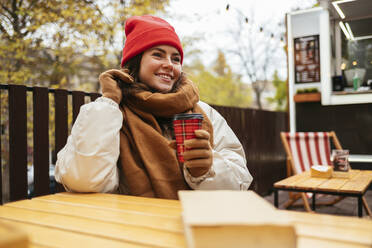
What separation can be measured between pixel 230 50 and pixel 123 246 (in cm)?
1553

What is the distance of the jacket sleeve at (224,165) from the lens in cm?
159

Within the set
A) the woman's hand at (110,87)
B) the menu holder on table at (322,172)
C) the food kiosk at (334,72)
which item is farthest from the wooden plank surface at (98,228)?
the food kiosk at (334,72)

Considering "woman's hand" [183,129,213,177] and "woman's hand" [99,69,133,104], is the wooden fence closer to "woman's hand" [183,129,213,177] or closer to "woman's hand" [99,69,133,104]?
"woman's hand" [99,69,133,104]

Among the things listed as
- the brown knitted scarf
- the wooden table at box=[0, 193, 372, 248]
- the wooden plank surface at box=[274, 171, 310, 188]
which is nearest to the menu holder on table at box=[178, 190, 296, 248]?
the wooden table at box=[0, 193, 372, 248]

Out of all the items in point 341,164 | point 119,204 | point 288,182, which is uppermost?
point 119,204

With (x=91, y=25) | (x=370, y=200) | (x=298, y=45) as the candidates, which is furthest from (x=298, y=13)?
(x=91, y=25)

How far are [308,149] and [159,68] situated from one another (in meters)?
3.55

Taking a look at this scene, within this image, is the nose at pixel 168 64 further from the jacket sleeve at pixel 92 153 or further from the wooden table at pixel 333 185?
the wooden table at pixel 333 185

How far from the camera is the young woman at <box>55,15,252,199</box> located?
55.8 inches

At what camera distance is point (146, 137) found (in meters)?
1.69

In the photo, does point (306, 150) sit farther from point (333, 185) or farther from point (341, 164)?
point (333, 185)

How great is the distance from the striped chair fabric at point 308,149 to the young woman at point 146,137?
3.12 m

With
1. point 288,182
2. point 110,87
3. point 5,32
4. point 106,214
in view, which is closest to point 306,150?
point 288,182

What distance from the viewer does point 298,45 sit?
21.8 feet
